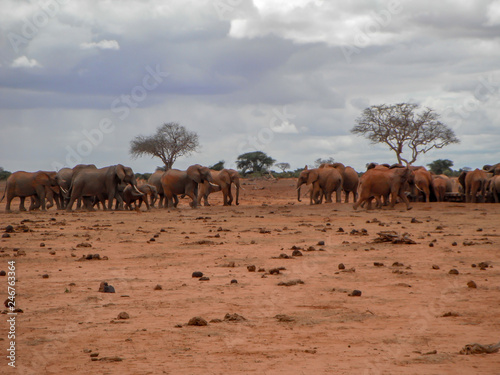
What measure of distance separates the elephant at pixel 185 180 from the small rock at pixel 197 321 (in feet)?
75.4

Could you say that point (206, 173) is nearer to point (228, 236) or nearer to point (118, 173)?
point (118, 173)

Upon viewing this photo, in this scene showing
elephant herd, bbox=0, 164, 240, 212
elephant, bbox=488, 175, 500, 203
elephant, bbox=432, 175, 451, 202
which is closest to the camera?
elephant herd, bbox=0, 164, 240, 212

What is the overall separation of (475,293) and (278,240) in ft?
21.4

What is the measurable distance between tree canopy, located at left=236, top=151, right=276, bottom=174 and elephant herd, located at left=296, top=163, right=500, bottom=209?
3137 cm

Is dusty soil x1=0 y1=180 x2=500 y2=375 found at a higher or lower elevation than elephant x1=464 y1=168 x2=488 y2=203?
lower

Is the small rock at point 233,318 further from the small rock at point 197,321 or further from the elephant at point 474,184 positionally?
the elephant at point 474,184

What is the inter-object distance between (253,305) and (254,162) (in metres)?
57.2

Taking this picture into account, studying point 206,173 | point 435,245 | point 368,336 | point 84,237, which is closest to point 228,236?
point 84,237

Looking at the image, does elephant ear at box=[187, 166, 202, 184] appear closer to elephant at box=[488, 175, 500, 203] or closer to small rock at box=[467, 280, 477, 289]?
elephant at box=[488, 175, 500, 203]

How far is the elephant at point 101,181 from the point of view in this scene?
1032 inches

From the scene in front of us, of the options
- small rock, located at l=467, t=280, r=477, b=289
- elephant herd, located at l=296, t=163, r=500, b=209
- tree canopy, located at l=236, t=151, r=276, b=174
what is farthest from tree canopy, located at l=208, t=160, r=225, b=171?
small rock, located at l=467, t=280, r=477, b=289

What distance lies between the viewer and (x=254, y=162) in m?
64.2

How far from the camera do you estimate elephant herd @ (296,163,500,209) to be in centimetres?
2409

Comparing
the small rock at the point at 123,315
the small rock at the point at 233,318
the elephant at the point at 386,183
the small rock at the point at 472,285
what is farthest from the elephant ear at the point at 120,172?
the small rock at the point at 233,318
